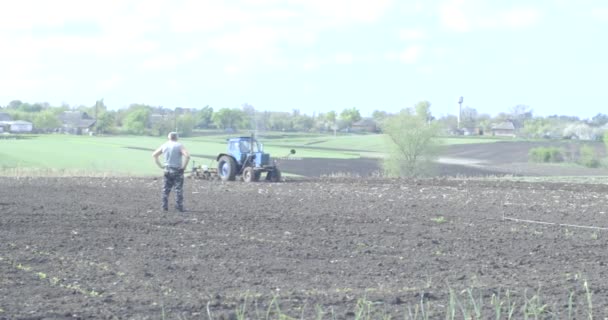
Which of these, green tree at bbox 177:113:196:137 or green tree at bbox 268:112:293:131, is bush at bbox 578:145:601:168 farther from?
green tree at bbox 268:112:293:131

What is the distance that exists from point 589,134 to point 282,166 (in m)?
75.2

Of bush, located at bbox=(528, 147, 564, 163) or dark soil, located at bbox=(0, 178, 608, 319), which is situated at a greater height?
dark soil, located at bbox=(0, 178, 608, 319)

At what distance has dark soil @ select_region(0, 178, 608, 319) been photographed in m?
8.83

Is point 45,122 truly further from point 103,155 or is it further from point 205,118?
point 103,155

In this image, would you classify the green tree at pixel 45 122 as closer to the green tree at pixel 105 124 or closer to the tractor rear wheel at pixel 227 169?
the green tree at pixel 105 124

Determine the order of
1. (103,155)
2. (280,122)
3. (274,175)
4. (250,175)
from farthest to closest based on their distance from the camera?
(280,122) → (103,155) → (274,175) → (250,175)

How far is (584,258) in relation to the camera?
12.6 meters

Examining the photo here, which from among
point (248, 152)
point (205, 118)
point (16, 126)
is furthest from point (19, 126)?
point (248, 152)

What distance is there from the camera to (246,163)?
32.7 meters

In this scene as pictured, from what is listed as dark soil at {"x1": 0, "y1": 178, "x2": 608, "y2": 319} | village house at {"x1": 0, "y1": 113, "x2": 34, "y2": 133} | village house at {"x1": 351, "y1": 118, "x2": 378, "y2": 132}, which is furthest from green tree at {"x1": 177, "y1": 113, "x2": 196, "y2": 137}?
dark soil at {"x1": 0, "y1": 178, "x2": 608, "y2": 319}

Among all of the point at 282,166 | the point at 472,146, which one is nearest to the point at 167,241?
the point at 282,166

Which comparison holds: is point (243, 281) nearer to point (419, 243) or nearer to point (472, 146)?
point (419, 243)

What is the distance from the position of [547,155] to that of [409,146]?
2060 centimetres

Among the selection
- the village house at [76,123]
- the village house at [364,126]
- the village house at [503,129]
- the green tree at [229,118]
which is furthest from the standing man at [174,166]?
the village house at [503,129]
